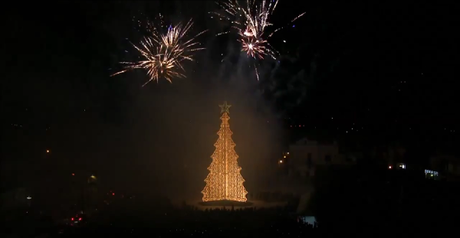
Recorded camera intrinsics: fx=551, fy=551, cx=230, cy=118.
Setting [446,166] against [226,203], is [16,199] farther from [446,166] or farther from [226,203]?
[446,166]

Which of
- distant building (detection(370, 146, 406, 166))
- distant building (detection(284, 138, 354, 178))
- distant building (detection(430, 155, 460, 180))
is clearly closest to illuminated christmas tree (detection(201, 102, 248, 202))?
distant building (detection(370, 146, 406, 166))

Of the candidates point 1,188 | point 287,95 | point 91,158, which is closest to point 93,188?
point 91,158

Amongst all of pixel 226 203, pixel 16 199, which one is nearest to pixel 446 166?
pixel 226 203

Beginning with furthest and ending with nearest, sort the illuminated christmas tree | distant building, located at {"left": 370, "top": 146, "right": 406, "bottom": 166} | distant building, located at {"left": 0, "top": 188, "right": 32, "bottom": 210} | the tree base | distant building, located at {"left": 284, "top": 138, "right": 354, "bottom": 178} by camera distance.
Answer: distant building, located at {"left": 284, "top": 138, "right": 354, "bottom": 178} → distant building, located at {"left": 370, "top": 146, "right": 406, "bottom": 166} → the illuminated christmas tree → distant building, located at {"left": 0, "top": 188, "right": 32, "bottom": 210} → the tree base

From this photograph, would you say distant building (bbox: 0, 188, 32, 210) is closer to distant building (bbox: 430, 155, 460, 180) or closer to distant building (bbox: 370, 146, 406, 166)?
distant building (bbox: 370, 146, 406, 166)

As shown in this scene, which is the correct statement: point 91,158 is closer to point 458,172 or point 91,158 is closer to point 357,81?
point 357,81

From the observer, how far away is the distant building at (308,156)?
86.2ft

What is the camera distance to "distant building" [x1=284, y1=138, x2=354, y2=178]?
2628 centimetres

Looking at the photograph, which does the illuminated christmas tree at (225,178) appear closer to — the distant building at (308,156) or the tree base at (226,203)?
Answer: the tree base at (226,203)

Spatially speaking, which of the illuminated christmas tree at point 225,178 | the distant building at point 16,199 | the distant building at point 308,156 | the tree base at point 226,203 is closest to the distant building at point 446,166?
the tree base at point 226,203

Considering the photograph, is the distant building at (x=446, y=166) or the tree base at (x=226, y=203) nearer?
the distant building at (x=446, y=166)

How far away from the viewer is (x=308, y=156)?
2778cm

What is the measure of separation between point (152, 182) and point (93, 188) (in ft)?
8.96

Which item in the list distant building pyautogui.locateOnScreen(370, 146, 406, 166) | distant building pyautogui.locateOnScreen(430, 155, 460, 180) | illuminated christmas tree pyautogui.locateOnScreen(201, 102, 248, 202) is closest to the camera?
distant building pyautogui.locateOnScreen(430, 155, 460, 180)
